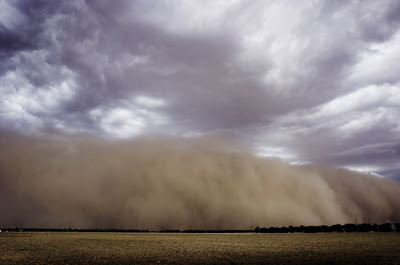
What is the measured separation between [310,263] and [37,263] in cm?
3212

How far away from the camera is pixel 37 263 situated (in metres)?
39.1

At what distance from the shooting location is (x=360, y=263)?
36188 mm

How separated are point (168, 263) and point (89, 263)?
9568mm

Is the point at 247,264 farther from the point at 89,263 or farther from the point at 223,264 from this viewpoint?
the point at 89,263

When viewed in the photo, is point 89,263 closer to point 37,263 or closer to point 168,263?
point 37,263

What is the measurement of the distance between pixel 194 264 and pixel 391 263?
850 inches

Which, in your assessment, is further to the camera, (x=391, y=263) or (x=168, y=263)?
(x=168, y=263)

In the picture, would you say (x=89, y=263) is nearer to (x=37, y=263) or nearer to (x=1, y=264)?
(x=37, y=263)

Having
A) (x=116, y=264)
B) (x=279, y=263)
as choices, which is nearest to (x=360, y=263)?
(x=279, y=263)

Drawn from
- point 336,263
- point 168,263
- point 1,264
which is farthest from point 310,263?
point 1,264

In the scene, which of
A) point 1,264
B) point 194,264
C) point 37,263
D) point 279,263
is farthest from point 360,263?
point 1,264

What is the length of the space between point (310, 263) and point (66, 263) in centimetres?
2874

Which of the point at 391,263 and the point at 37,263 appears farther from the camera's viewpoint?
the point at 37,263

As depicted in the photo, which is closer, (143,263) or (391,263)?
(391,263)
